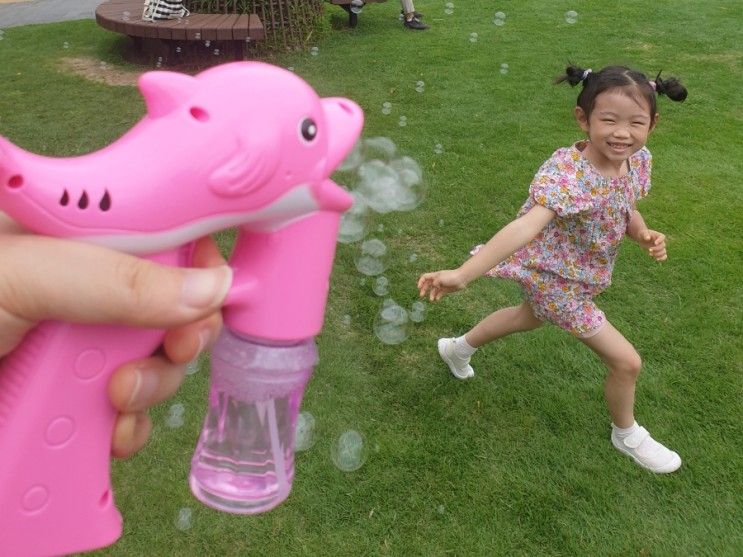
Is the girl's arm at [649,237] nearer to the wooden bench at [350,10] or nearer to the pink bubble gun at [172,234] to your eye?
the pink bubble gun at [172,234]

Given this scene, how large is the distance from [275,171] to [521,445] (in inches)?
82.1

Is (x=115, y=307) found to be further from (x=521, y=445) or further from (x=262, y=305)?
(x=521, y=445)

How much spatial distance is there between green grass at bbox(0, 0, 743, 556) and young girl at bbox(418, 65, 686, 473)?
25cm

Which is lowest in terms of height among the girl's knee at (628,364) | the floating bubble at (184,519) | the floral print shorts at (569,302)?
the floating bubble at (184,519)

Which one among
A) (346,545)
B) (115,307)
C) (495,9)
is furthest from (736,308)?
(495,9)

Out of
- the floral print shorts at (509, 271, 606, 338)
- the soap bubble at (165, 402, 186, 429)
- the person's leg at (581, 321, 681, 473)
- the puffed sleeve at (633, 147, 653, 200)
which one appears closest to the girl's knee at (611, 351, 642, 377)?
the person's leg at (581, 321, 681, 473)

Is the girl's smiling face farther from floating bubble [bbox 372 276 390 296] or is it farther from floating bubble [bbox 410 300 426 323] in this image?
floating bubble [bbox 372 276 390 296]

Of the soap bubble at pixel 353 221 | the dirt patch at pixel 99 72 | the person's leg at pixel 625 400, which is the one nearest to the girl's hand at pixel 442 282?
the person's leg at pixel 625 400

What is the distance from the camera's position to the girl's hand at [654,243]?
99.3 inches

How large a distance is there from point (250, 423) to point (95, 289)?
0.47 meters

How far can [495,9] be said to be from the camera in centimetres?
924

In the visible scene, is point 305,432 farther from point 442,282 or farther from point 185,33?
point 185,33

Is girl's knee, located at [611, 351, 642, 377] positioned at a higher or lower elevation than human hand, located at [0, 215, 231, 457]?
lower

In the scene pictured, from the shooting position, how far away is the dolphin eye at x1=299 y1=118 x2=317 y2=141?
3.48ft
